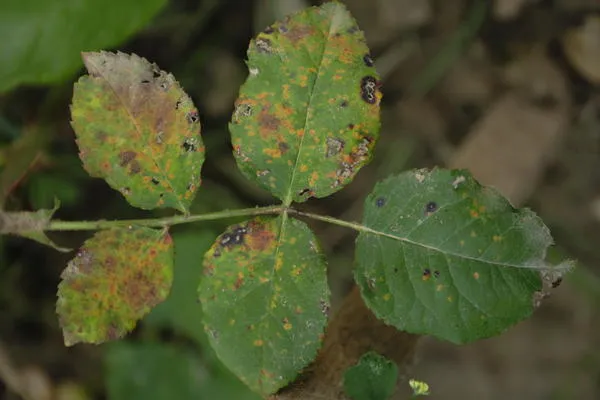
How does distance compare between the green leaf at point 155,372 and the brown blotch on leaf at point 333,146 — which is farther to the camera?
the green leaf at point 155,372

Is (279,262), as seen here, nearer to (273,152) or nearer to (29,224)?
(273,152)

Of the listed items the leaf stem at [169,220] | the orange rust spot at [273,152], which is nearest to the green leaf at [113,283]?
the leaf stem at [169,220]

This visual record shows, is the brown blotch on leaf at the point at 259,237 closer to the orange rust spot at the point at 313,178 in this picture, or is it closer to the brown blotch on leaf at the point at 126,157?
the orange rust spot at the point at 313,178

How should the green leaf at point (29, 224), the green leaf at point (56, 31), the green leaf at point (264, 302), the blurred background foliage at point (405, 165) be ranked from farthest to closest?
the blurred background foliage at point (405, 165)
the green leaf at point (56, 31)
the green leaf at point (29, 224)
the green leaf at point (264, 302)

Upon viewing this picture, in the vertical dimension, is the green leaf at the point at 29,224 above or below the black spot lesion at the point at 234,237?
below

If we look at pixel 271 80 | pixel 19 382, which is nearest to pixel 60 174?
Answer: pixel 19 382

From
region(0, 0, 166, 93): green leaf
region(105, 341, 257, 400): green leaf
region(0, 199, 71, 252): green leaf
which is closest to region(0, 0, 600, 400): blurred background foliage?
region(105, 341, 257, 400): green leaf
